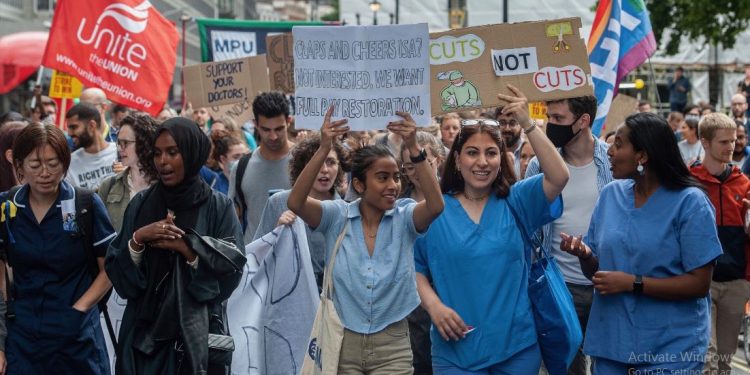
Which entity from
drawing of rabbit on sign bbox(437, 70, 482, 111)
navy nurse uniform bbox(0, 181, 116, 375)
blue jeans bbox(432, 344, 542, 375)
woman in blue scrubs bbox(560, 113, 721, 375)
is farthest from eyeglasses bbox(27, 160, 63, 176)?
woman in blue scrubs bbox(560, 113, 721, 375)

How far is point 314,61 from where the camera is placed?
21.0 feet

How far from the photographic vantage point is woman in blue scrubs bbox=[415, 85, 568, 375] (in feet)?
19.1

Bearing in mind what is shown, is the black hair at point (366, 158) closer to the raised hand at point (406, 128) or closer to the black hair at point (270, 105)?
the raised hand at point (406, 128)

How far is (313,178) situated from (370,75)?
62cm

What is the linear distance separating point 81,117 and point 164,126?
12.8 ft

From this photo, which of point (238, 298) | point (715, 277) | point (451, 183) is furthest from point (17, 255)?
point (715, 277)

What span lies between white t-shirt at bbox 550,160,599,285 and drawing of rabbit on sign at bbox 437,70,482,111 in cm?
90

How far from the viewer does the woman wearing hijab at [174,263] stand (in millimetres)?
5730

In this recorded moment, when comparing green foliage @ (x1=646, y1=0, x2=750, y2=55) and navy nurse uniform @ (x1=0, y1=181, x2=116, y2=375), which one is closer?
navy nurse uniform @ (x1=0, y1=181, x2=116, y2=375)

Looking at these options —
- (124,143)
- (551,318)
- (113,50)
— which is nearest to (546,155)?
(551,318)

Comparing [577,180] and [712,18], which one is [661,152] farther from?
[712,18]

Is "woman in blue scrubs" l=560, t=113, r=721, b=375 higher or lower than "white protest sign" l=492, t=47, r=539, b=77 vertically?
lower

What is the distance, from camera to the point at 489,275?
5.86m

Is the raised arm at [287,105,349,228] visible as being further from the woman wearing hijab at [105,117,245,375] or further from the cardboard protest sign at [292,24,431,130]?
the woman wearing hijab at [105,117,245,375]
